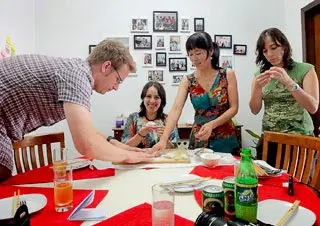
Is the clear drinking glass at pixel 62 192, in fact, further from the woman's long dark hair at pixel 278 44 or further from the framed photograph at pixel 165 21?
the framed photograph at pixel 165 21

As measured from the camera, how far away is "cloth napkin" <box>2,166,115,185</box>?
1223mm

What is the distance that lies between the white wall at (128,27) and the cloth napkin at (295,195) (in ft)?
8.43

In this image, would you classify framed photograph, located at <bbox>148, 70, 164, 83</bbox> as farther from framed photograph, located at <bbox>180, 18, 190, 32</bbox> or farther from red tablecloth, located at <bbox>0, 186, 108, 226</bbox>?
red tablecloth, located at <bbox>0, 186, 108, 226</bbox>

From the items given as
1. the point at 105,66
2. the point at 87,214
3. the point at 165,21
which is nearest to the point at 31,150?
the point at 105,66

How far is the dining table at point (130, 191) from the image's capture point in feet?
2.73

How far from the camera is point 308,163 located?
1380 mm

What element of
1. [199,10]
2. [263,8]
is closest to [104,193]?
[199,10]

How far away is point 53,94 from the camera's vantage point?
1172 mm

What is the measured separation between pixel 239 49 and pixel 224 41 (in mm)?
235

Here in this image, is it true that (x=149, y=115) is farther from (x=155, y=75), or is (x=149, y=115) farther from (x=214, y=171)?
(x=155, y=75)

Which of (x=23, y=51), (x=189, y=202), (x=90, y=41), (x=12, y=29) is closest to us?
(x=189, y=202)

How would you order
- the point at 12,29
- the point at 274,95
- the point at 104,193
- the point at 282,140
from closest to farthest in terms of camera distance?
1. the point at 104,193
2. the point at 282,140
3. the point at 274,95
4. the point at 12,29

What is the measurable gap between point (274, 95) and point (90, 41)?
2576 mm

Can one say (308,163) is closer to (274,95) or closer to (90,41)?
(274,95)
